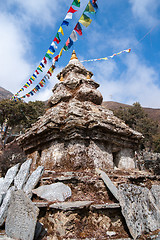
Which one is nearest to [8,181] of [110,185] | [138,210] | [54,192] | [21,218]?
[54,192]

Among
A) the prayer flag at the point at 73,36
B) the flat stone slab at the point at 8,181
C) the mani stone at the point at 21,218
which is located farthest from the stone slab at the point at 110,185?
the prayer flag at the point at 73,36

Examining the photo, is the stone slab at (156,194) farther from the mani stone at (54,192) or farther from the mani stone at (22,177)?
the mani stone at (22,177)

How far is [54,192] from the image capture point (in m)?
3.81

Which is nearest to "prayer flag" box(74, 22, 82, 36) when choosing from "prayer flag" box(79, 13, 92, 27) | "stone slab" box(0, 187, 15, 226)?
"prayer flag" box(79, 13, 92, 27)

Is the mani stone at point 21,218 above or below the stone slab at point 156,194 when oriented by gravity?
below

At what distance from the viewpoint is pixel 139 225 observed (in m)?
3.02

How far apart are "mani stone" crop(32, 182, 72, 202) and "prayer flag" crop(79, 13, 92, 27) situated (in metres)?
4.96

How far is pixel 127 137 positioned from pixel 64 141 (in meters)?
2.46

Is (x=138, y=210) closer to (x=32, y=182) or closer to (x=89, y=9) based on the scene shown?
(x=32, y=182)

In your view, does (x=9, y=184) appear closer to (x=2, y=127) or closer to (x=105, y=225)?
(x=105, y=225)

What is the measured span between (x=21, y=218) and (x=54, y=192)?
43.2 inches

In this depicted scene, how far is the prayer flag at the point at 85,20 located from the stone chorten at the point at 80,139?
8.08ft

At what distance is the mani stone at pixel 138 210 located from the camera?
9.95ft

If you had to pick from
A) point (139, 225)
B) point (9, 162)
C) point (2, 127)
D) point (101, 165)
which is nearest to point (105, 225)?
point (139, 225)
